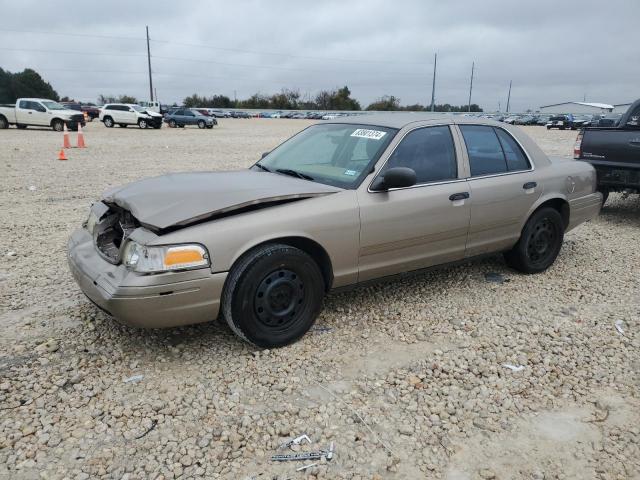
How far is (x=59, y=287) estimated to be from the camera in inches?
179

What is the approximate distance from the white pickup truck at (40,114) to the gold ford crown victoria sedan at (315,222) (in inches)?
993

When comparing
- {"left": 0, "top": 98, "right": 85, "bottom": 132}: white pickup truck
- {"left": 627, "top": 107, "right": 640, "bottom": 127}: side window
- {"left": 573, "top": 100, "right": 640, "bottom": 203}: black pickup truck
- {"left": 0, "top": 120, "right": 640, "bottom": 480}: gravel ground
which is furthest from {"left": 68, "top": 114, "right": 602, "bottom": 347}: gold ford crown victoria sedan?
{"left": 0, "top": 98, "right": 85, "bottom": 132}: white pickup truck

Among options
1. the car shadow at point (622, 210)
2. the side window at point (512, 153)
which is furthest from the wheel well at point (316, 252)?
the car shadow at point (622, 210)

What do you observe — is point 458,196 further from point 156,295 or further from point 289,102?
point 289,102

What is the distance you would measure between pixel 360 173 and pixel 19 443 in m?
2.73

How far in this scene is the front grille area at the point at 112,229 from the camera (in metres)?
3.57

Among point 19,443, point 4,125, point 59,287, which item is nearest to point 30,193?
point 59,287

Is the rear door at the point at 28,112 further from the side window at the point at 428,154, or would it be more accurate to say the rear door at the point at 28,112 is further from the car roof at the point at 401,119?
the side window at the point at 428,154

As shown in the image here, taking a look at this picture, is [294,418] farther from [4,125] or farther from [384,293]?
[4,125]

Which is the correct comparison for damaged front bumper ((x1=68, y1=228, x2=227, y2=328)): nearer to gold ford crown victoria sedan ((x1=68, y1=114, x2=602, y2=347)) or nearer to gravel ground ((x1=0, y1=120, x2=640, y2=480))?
gold ford crown victoria sedan ((x1=68, y1=114, x2=602, y2=347))

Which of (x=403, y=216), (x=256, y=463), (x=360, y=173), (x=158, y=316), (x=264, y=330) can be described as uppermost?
(x=360, y=173)

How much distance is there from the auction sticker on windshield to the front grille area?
1.93 m

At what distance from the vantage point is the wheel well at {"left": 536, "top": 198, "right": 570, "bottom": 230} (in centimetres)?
511

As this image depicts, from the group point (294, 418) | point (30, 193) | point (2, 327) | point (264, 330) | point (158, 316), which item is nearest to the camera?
point (294, 418)
